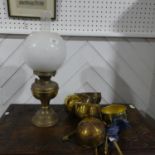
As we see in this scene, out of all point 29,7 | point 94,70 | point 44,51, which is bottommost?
point 94,70

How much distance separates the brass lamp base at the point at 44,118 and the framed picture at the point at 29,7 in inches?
16.6

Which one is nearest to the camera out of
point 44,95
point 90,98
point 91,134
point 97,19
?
point 91,134

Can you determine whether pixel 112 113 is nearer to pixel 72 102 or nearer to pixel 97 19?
pixel 72 102

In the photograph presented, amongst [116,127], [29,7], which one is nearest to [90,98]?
[116,127]

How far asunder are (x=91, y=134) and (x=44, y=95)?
0.75 ft

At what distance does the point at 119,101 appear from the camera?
117 cm

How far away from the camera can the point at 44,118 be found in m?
0.85

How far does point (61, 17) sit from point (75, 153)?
61 centimetres

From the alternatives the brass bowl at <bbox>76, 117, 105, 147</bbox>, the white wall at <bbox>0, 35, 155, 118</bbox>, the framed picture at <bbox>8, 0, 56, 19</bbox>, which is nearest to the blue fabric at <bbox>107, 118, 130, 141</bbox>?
the brass bowl at <bbox>76, 117, 105, 147</bbox>

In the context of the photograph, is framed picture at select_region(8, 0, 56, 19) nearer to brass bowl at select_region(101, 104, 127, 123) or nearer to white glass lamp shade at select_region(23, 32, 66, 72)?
white glass lamp shade at select_region(23, 32, 66, 72)

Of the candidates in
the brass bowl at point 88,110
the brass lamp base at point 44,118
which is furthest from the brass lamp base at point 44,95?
the brass bowl at point 88,110

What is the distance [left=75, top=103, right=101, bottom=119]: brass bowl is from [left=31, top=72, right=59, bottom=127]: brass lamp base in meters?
0.10

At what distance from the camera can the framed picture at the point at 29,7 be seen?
38.5 inches

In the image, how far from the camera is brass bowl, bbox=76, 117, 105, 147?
27.8 inches
